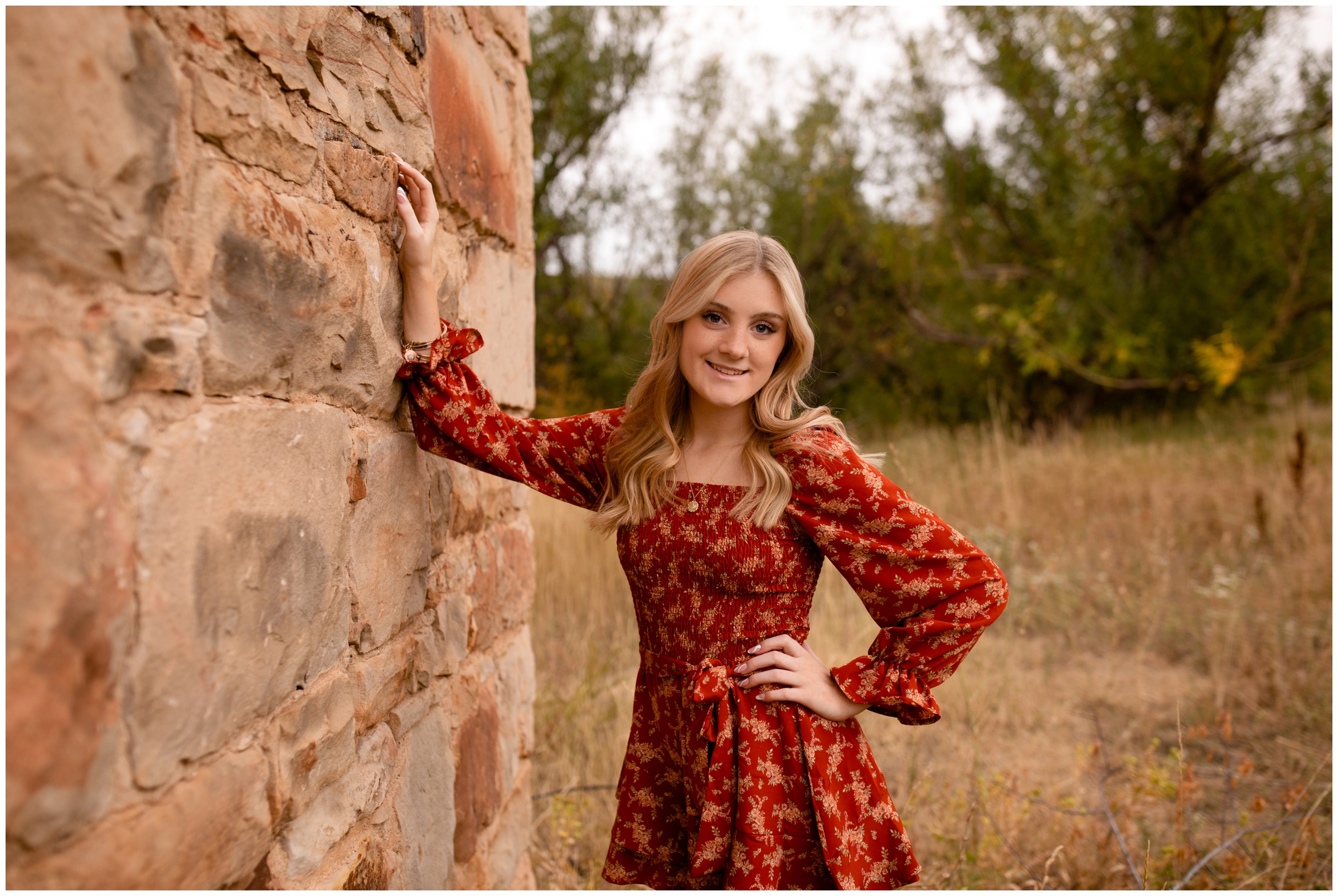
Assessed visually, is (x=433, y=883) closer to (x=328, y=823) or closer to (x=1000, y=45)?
(x=328, y=823)

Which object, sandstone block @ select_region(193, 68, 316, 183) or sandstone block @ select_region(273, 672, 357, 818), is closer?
sandstone block @ select_region(193, 68, 316, 183)

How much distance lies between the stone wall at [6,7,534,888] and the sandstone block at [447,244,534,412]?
0.13 m

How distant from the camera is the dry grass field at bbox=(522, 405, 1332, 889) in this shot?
8.71ft

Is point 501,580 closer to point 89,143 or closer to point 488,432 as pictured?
point 488,432

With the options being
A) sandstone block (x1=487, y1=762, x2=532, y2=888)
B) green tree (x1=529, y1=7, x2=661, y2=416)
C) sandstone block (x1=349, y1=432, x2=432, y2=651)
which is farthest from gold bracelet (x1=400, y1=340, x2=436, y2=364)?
green tree (x1=529, y1=7, x2=661, y2=416)

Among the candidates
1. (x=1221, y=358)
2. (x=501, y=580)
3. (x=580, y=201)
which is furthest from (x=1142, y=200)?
(x=501, y=580)

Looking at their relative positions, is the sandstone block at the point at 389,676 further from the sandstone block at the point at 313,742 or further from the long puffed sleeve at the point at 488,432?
the long puffed sleeve at the point at 488,432

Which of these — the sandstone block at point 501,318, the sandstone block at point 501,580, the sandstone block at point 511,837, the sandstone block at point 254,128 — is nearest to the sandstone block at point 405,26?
the sandstone block at point 254,128

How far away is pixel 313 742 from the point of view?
1215mm

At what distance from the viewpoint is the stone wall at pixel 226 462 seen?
29.6 inches

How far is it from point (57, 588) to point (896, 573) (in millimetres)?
1357

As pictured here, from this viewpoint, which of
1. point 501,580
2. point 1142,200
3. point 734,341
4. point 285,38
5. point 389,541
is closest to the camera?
point 285,38

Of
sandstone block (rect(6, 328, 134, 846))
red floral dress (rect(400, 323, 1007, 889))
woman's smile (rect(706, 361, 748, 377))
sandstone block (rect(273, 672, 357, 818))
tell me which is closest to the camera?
sandstone block (rect(6, 328, 134, 846))

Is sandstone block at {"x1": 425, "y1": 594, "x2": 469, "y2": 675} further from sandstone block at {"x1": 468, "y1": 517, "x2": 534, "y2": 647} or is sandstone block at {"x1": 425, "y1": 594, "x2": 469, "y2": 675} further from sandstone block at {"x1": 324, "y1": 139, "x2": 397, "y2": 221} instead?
sandstone block at {"x1": 324, "y1": 139, "x2": 397, "y2": 221}
